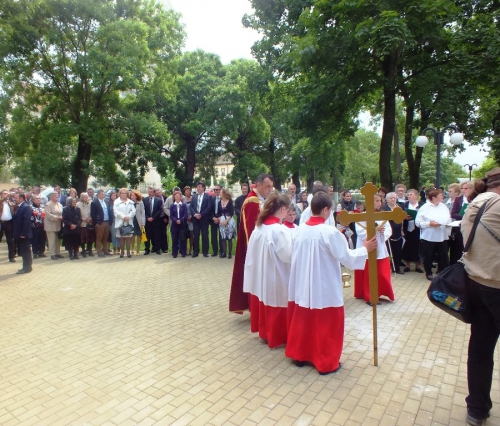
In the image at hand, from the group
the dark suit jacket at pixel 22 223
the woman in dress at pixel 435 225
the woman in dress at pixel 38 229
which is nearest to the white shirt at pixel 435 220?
the woman in dress at pixel 435 225

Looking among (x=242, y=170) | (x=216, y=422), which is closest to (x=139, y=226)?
(x=216, y=422)

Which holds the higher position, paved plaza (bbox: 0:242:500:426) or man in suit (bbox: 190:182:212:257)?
man in suit (bbox: 190:182:212:257)

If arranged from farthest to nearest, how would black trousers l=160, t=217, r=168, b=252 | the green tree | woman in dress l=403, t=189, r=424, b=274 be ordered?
the green tree < black trousers l=160, t=217, r=168, b=252 < woman in dress l=403, t=189, r=424, b=274

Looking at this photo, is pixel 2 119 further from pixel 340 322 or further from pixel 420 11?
pixel 340 322

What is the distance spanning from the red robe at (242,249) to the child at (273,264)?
2.34 feet

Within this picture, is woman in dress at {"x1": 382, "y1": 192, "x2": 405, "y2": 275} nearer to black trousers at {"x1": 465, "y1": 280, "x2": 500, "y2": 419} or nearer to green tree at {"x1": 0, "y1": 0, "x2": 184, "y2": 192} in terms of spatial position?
black trousers at {"x1": 465, "y1": 280, "x2": 500, "y2": 419}

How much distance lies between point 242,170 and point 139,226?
1841cm

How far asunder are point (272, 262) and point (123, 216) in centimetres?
756

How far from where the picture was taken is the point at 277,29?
17.2m

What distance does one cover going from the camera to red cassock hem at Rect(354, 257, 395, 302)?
6457 millimetres

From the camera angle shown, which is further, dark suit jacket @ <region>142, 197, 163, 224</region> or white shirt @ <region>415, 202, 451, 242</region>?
dark suit jacket @ <region>142, 197, 163, 224</region>

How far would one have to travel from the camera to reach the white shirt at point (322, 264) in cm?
403

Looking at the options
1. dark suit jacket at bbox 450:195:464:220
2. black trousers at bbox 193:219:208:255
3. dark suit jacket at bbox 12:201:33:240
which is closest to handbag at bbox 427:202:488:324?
dark suit jacket at bbox 450:195:464:220

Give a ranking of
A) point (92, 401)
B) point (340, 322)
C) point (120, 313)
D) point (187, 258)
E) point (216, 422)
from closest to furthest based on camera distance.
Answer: point (216, 422) → point (92, 401) → point (340, 322) → point (120, 313) → point (187, 258)
